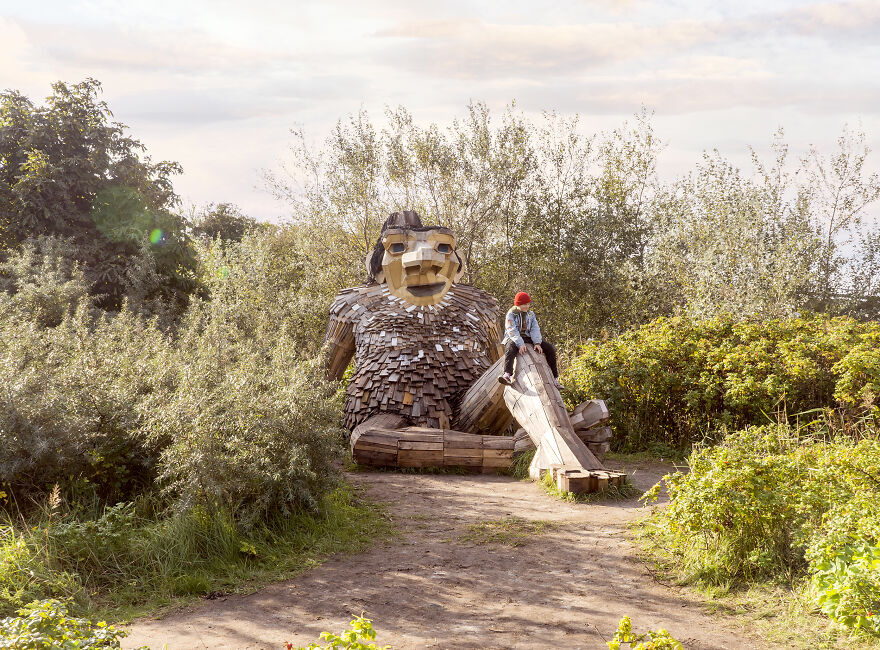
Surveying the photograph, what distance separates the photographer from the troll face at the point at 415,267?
780 centimetres

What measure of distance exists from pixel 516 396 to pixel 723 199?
346 inches

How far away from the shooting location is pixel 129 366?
6137 millimetres

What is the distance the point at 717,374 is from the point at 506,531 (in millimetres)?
4381

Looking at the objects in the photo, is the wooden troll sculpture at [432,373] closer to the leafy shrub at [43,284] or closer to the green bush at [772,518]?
the green bush at [772,518]

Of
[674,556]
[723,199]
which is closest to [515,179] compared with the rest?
[723,199]

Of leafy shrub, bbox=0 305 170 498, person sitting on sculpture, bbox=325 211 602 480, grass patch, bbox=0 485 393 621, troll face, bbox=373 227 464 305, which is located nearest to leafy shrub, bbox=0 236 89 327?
leafy shrub, bbox=0 305 170 498

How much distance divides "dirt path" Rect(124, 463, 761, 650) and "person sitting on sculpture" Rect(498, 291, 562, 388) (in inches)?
81.6

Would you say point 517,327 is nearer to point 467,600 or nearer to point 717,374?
point 717,374

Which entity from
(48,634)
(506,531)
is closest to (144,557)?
(48,634)

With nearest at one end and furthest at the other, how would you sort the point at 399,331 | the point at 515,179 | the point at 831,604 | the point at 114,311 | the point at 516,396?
the point at 831,604 → the point at 516,396 → the point at 399,331 → the point at 515,179 → the point at 114,311

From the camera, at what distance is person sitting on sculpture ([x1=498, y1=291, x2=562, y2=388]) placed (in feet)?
23.4

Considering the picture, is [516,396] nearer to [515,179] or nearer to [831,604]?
[831,604]

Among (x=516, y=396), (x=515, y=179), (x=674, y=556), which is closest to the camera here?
(x=674, y=556)

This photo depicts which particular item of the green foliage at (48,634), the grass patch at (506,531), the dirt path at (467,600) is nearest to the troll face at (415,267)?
the dirt path at (467,600)
